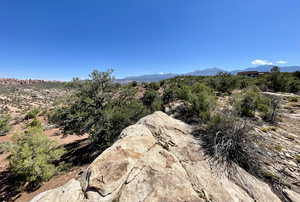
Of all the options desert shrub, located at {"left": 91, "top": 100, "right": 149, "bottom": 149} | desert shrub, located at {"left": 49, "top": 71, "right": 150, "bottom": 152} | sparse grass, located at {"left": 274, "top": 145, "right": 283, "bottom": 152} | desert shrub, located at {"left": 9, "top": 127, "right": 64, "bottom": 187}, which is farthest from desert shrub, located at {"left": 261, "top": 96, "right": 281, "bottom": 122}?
desert shrub, located at {"left": 9, "top": 127, "right": 64, "bottom": 187}

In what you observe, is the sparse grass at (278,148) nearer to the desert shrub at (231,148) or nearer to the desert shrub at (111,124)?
the desert shrub at (231,148)

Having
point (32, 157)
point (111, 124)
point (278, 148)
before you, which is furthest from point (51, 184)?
point (278, 148)

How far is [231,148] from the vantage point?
157 inches

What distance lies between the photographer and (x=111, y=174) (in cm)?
298

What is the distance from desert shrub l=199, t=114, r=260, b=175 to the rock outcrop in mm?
295

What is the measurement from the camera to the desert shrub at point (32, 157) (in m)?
6.53

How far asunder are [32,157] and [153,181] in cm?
793

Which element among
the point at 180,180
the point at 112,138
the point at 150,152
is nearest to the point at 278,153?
the point at 180,180

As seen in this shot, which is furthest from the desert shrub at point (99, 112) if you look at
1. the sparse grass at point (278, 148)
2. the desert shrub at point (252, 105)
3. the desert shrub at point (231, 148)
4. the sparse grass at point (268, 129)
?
the sparse grass at point (278, 148)

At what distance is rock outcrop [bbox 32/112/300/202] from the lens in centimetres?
264

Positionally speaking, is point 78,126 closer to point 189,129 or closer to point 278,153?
point 189,129

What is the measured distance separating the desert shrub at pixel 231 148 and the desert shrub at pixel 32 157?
820cm

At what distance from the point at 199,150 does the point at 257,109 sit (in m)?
6.48

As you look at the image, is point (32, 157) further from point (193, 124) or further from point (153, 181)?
point (193, 124)
